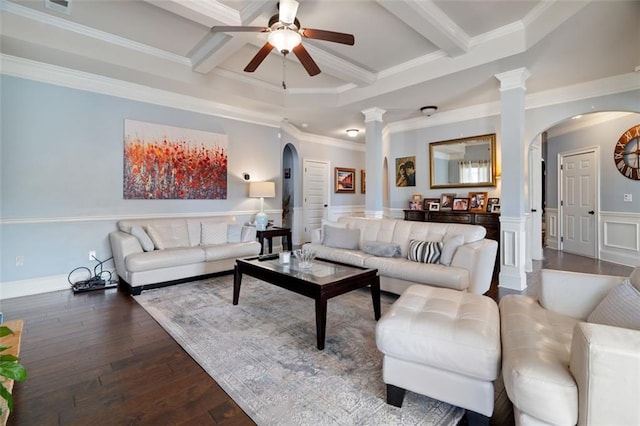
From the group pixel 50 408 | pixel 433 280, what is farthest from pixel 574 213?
pixel 50 408

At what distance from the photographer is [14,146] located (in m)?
3.56

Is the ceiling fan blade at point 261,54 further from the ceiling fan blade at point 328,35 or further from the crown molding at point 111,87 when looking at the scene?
the crown molding at point 111,87

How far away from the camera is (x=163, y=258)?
12.3 ft

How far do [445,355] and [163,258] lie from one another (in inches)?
135

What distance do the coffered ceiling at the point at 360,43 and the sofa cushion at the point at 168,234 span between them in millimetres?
2002

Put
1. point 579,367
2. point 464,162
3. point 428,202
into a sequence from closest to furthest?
point 579,367
point 464,162
point 428,202

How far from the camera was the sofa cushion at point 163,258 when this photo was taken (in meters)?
3.56

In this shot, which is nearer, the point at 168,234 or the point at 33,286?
the point at 33,286

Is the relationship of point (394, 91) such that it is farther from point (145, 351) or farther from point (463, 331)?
point (145, 351)

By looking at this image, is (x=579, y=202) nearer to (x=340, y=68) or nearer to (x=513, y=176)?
(x=513, y=176)

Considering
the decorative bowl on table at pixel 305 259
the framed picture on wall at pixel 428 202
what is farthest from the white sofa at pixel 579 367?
the framed picture on wall at pixel 428 202

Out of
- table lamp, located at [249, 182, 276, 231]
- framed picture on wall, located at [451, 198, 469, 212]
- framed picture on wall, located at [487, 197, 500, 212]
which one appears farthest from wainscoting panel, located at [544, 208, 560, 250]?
table lamp, located at [249, 182, 276, 231]

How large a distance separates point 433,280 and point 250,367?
1.92m

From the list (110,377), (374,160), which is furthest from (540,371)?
(374,160)
